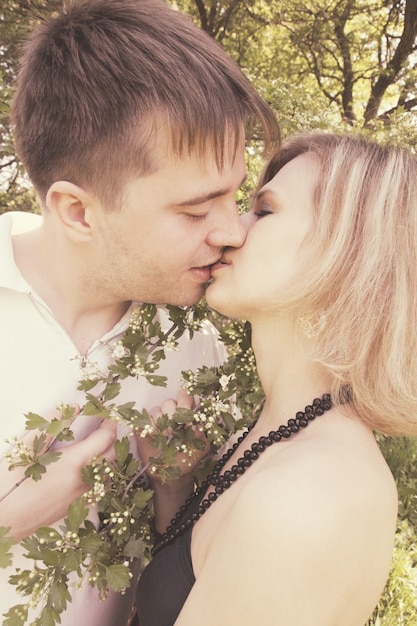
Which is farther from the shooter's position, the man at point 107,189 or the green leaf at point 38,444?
the man at point 107,189

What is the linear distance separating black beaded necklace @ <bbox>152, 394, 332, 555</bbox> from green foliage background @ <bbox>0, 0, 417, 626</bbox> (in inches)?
32.1

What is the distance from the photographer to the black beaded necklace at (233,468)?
2.08m

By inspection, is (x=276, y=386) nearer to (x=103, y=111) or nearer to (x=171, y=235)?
(x=171, y=235)

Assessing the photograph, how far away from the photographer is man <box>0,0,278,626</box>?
2332mm

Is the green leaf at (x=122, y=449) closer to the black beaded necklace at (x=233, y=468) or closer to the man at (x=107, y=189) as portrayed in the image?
the man at (x=107, y=189)

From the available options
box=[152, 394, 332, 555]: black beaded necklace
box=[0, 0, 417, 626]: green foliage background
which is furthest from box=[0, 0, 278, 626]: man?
box=[0, 0, 417, 626]: green foliage background

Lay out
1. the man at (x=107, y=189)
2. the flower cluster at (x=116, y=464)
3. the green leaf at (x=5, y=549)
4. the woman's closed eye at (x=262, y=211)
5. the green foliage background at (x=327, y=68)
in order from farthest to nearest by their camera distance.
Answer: the green foliage background at (x=327, y=68) → the woman's closed eye at (x=262, y=211) → the man at (x=107, y=189) → the flower cluster at (x=116, y=464) → the green leaf at (x=5, y=549)

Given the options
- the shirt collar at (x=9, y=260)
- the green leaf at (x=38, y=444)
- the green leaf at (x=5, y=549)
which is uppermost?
the shirt collar at (x=9, y=260)

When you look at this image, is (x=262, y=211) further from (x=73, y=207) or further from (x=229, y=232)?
(x=73, y=207)

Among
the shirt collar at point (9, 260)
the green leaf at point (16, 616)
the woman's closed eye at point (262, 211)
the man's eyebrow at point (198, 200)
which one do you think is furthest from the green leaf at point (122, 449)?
the woman's closed eye at point (262, 211)

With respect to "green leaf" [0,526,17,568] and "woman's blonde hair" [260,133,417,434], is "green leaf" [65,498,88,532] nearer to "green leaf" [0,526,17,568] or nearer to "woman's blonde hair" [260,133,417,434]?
"green leaf" [0,526,17,568]

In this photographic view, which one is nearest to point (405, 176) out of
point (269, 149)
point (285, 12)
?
point (269, 149)

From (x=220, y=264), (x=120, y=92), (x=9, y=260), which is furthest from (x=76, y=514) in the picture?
(x=120, y=92)

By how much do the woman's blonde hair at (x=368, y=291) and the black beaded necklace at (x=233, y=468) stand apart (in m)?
0.11
